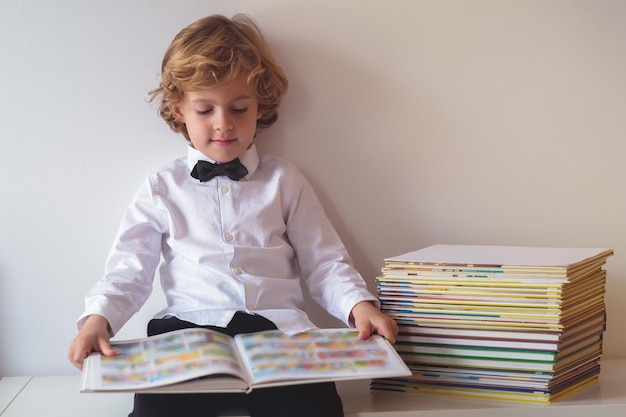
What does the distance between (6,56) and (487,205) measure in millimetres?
957

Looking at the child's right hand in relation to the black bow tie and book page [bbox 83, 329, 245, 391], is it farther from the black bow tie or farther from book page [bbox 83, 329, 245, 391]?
the black bow tie

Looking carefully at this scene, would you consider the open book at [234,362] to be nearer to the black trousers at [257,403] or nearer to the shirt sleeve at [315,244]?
the black trousers at [257,403]

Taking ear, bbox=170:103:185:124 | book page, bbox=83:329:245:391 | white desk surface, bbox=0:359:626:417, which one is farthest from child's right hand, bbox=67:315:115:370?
ear, bbox=170:103:185:124

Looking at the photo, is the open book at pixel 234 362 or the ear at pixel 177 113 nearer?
the open book at pixel 234 362

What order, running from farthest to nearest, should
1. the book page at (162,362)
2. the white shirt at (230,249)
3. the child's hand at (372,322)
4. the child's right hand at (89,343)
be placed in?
the white shirt at (230,249)
the child's hand at (372,322)
the child's right hand at (89,343)
the book page at (162,362)

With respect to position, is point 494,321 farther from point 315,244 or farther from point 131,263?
point 131,263

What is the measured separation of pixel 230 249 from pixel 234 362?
318mm

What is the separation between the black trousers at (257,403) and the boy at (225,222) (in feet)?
0.38

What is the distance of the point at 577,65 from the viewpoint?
152cm

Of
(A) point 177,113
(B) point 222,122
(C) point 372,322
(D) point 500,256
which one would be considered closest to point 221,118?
(B) point 222,122

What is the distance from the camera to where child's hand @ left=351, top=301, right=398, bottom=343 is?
1.23 metres

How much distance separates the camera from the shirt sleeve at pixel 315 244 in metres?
1.41

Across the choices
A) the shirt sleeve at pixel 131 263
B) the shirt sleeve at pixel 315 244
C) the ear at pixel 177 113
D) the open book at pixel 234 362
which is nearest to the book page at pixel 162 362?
the open book at pixel 234 362

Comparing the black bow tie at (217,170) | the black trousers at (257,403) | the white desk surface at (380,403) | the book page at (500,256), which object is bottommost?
the white desk surface at (380,403)
